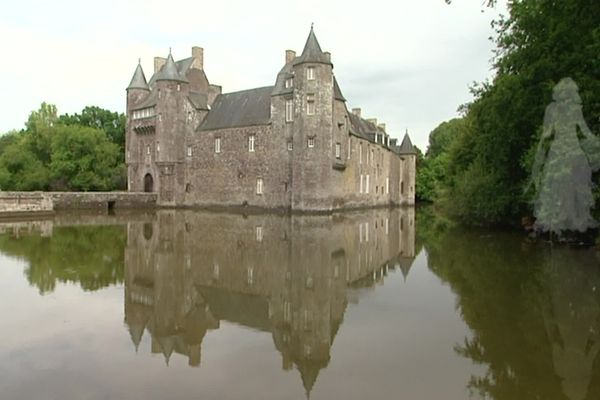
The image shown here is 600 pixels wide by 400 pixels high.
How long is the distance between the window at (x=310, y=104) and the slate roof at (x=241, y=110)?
4256 millimetres

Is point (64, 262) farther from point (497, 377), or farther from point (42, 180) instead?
point (42, 180)

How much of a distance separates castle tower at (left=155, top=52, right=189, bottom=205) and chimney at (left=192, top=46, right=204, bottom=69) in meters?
4.19

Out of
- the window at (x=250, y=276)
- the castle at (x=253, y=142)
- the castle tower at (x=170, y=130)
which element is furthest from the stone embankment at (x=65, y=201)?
the window at (x=250, y=276)

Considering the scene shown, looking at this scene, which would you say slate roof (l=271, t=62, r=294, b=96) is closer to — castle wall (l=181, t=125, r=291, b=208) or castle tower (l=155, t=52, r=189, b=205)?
castle wall (l=181, t=125, r=291, b=208)

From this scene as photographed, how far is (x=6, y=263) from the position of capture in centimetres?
1267

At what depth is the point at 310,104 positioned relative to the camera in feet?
110

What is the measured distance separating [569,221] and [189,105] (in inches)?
1244

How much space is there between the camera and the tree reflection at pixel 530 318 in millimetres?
5219

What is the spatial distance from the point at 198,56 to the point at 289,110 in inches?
549

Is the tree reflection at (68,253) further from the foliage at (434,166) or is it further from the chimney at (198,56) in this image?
the foliage at (434,166)

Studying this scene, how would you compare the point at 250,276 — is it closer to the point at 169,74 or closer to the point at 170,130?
the point at 170,130

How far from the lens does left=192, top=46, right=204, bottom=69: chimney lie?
4483 cm

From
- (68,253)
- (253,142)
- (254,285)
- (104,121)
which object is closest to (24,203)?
(253,142)

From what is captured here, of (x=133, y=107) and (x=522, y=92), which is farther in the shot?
(x=133, y=107)
